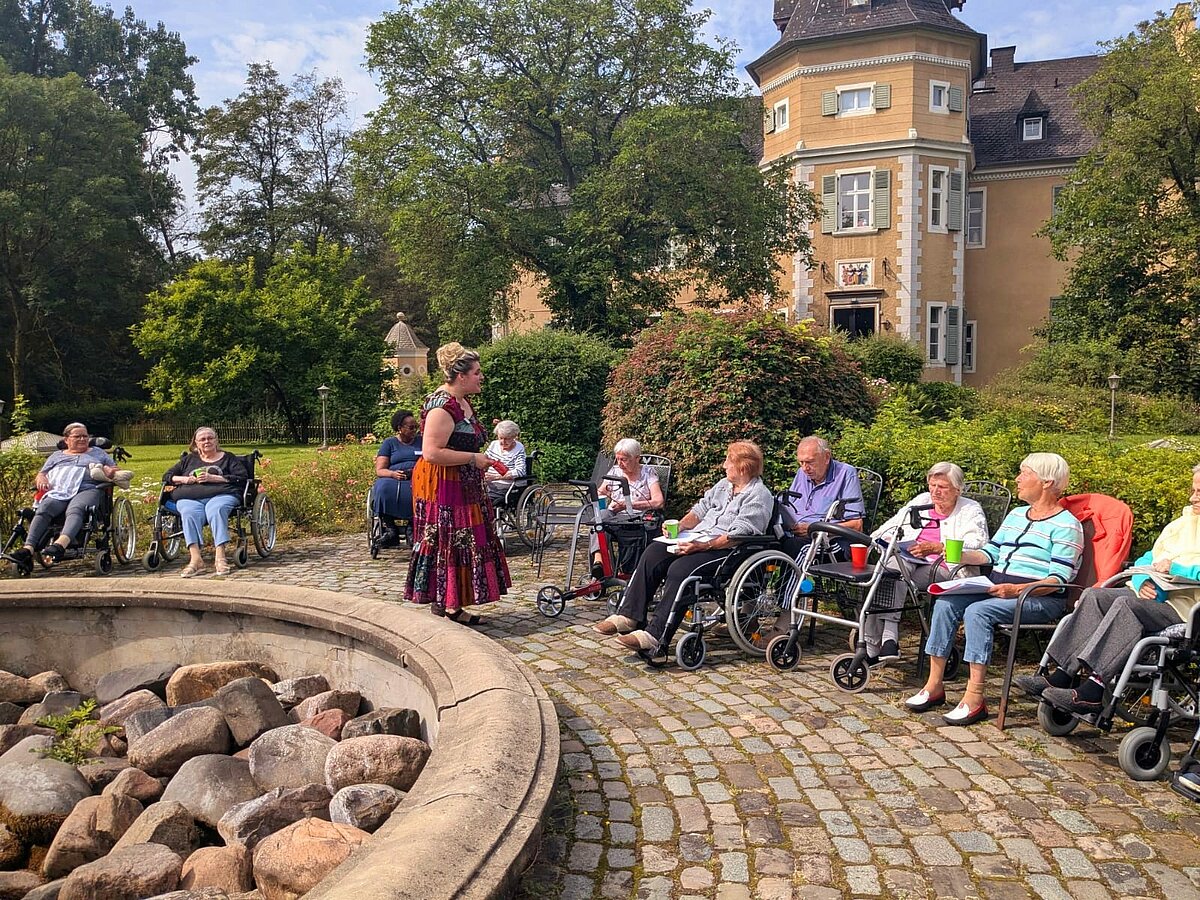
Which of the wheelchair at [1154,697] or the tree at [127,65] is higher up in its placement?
the tree at [127,65]

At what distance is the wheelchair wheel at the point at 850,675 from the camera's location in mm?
5184

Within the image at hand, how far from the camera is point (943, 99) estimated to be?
31.3 m

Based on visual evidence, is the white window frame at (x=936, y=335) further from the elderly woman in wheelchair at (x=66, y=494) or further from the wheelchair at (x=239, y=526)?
the elderly woman in wheelchair at (x=66, y=494)

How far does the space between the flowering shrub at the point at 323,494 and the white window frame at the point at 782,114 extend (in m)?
24.7

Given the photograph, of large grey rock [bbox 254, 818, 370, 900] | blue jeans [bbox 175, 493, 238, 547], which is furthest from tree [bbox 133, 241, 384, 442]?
large grey rock [bbox 254, 818, 370, 900]

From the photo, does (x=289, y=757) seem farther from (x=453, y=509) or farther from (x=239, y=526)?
(x=239, y=526)

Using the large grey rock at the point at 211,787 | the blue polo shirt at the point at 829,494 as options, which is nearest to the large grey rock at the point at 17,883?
the large grey rock at the point at 211,787

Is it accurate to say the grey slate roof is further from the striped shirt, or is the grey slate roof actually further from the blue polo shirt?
the striped shirt

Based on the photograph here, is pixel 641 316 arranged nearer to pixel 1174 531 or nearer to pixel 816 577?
pixel 816 577

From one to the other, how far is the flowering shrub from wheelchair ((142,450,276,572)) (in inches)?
52.9

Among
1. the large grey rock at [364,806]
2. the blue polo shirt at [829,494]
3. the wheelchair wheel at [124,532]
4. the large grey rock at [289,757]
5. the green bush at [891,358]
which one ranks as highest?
the green bush at [891,358]

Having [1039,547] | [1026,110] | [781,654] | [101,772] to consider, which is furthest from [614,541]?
[1026,110]

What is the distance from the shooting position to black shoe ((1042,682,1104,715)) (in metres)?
4.32

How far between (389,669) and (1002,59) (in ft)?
136
